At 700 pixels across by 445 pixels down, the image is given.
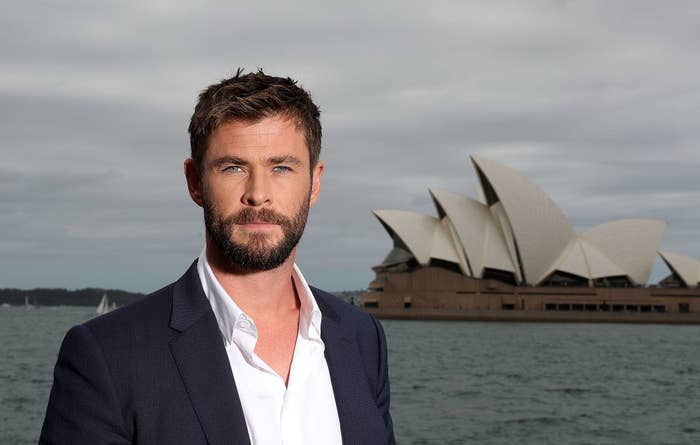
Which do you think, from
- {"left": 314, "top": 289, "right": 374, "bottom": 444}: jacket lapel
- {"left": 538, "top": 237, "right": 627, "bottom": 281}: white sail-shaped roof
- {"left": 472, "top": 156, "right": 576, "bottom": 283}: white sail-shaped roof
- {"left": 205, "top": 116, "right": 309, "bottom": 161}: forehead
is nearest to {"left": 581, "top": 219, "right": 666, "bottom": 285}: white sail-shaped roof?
{"left": 538, "top": 237, "right": 627, "bottom": 281}: white sail-shaped roof

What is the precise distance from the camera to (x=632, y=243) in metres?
51.9

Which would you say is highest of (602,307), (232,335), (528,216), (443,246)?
(528,216)

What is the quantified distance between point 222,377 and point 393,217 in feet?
161

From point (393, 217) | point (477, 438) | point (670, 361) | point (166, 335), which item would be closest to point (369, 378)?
point (166, 335)

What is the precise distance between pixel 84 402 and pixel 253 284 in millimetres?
369

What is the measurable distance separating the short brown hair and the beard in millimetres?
128

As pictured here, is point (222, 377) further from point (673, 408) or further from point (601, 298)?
point (601, 298)

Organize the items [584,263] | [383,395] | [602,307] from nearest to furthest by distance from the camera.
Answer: [383,395] → [602,307] → [584,263]

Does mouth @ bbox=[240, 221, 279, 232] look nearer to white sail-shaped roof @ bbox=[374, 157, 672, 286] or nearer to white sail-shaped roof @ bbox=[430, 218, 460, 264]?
white sail-shaped roof @ bbox=[374, 157, 672, 286]

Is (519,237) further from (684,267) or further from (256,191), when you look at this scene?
(256,191)

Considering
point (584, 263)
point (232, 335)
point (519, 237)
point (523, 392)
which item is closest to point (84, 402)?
point (232, 335)

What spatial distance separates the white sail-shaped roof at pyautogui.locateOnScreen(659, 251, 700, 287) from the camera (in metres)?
52.5

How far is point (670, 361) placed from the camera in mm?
25719

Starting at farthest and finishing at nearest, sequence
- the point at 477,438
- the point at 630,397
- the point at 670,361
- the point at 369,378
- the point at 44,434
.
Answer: the point at 670,361 → the point at 630,397 → the point at 477,438 → the point at 369,378 → the point at 44,434
